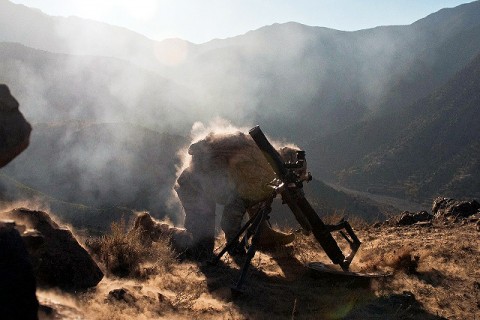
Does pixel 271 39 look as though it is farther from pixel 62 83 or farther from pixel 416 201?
pixel 416 201

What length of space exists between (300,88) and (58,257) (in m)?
79.0

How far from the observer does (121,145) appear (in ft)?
104

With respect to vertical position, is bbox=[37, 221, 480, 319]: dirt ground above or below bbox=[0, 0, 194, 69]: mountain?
below


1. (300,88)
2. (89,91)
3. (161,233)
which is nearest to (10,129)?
(161,233)

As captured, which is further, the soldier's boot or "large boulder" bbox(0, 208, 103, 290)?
the soldier's boot

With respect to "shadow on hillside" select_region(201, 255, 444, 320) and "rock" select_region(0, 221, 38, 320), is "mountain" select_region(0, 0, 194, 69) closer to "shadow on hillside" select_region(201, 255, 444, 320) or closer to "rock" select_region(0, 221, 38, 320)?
"shadow on hillside" select_region(201, 255, 444, 320)

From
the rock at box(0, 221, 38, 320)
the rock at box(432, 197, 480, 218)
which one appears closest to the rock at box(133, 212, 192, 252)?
the rock at box(0, 221, 38, 320)

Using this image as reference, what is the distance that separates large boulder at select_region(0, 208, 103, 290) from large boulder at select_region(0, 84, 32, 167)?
4.07 ft

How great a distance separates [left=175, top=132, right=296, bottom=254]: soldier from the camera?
5.65 metres

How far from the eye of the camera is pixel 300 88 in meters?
79.9

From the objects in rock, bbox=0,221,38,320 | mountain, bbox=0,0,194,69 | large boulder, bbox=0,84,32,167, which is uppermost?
mountain, bbox=0,0,194,69

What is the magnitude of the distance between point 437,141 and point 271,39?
63.4 m

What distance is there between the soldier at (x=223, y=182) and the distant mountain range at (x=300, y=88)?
22.0m

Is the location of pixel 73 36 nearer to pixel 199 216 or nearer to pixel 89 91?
pixel 89 91
